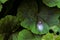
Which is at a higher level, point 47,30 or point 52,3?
point 52,3

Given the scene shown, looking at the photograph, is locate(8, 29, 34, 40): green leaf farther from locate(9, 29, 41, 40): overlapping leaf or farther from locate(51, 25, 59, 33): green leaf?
locate(51, 25, 59, 33): green leaf

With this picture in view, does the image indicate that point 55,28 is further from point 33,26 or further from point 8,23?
point 8,23

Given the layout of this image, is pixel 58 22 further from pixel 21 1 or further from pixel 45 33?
pixel 21 1

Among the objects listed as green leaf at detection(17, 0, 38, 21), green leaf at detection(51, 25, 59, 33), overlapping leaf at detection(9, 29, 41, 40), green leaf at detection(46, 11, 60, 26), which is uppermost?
green leaf at detection(17, 0, 38, 21)

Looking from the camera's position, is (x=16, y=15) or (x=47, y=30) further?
(x=16, y=15)

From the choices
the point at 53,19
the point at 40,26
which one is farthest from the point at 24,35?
the point at 53,19

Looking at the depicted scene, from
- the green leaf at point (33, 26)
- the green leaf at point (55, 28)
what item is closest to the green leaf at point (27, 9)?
the green leaf at point (33, 26)

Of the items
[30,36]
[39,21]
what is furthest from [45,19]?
[30,36]

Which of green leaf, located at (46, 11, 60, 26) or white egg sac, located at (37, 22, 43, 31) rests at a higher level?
green leaf, located at (46, 11, 60, 26)

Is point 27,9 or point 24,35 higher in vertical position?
point 27,9

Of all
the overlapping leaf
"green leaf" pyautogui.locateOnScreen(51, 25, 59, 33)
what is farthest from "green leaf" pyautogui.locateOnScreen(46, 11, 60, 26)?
the overlapping leaf

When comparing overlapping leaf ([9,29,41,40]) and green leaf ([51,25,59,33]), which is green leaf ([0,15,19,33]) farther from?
green leaf ([51,25,59,33])
